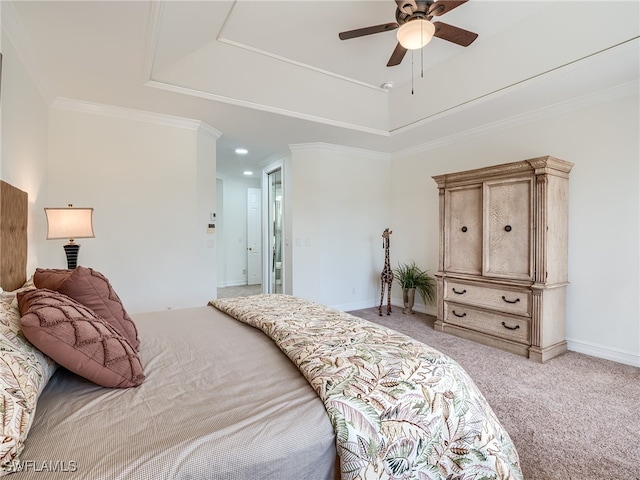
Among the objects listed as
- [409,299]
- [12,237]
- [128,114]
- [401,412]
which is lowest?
[409,299]

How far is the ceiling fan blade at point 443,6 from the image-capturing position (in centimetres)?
201

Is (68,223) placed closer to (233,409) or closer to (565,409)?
(233,409)

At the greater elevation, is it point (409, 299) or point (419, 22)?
point (419, 22)

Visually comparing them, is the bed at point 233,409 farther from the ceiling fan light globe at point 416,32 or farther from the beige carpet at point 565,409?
the ceiling fan light globe at point 416,32

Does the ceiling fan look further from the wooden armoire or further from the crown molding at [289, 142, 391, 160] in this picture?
the crown molding at [289, 142, 391, 160]

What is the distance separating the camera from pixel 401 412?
1.02 meters

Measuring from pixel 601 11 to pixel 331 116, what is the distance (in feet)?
7.87

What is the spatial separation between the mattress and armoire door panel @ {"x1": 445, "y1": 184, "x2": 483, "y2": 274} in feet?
9.32

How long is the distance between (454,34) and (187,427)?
289 centimetres

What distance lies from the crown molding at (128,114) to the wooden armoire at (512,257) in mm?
2979

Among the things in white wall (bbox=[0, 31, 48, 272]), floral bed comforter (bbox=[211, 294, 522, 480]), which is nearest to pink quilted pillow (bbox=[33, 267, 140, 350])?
floral bed comforter (bbox=[211, 294, 522, 480])

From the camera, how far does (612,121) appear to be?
290 centimetres

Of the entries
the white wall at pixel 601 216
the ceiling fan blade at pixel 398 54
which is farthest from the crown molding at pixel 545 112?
the ceiling fan blade at pixel 398 54

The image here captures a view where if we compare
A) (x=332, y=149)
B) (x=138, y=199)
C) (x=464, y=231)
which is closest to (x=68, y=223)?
(x=138, y=199)
